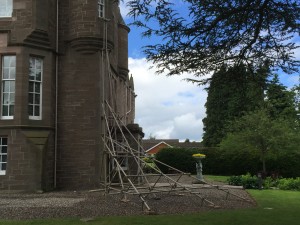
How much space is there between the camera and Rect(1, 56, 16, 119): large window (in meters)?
17.2

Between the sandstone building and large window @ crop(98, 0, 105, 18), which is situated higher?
large window @ crop(98, 0, 105, 18)

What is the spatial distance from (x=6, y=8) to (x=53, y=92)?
13.5 ft

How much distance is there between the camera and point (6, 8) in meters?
17.8

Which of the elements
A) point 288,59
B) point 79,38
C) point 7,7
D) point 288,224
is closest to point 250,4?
point 288,59

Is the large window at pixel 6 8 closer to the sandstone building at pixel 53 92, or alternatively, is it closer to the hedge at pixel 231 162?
the sandstone building at pixel 53 92

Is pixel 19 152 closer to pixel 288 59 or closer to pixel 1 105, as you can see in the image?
pixel 1 105

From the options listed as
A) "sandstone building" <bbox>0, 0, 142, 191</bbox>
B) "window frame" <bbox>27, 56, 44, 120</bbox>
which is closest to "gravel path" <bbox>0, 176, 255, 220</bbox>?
"sandstone building" <bbox>0, 0, 142, 191</bbox>

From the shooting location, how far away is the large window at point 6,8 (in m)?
17.7

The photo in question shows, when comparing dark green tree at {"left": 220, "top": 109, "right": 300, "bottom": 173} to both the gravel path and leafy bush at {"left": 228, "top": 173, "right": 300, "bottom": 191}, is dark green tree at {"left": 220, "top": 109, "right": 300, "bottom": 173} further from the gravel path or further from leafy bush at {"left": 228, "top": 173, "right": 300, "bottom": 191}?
the gravel path

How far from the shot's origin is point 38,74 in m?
17.8

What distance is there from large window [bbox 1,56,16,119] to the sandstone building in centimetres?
4

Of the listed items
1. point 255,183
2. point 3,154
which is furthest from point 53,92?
point 255,183

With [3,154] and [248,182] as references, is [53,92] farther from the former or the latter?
[248,182]

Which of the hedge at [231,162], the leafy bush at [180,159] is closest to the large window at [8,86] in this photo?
the hedge at [231,162]
